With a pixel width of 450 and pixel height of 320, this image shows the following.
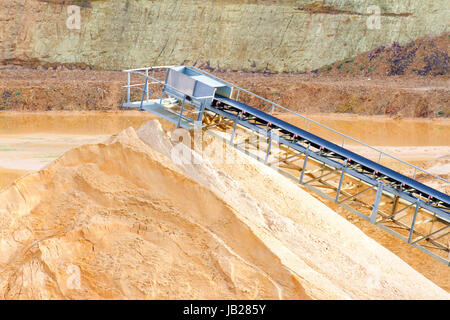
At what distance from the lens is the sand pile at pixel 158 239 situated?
33.6 ft

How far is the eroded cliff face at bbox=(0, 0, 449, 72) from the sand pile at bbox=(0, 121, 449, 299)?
32426 mm

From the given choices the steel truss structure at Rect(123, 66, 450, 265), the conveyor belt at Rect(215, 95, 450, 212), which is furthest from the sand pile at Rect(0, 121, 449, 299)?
the conveyor belt at Rect(215, 95, 450, 212)

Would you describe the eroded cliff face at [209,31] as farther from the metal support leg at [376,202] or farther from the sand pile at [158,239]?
the sand pile at [158,239]

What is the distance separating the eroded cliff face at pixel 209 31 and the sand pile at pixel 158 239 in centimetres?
3243

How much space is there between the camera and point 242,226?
411 inches

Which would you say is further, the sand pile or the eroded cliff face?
the eroded cliff face

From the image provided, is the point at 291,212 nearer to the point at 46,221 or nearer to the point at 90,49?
the point at 46,221

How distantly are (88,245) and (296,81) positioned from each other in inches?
1203

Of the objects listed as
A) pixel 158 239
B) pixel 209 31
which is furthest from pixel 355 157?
pixel 209 31

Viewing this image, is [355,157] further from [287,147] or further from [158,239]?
[158,239]

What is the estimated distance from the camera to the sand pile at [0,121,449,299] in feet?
33.6

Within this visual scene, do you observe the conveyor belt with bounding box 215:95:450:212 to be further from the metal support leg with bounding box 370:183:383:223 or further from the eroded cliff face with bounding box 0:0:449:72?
the eroded cliff face with bounding box 0:0:449:72

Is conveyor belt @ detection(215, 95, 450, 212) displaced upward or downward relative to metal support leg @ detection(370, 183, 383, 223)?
upward

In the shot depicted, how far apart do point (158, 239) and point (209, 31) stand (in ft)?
115
